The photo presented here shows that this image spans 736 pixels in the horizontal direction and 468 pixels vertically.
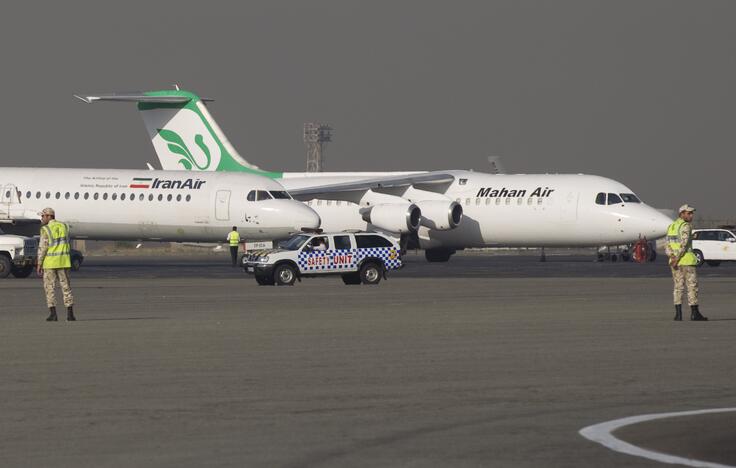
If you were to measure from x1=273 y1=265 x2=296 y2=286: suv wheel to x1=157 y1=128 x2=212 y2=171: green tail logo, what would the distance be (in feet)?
90.6

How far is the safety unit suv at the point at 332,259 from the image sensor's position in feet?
126

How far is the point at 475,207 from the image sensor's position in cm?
5728

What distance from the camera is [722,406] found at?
12344mm

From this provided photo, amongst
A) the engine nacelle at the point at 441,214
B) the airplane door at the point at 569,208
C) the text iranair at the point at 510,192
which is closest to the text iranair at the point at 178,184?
the engine nacelle at the point at 441,214

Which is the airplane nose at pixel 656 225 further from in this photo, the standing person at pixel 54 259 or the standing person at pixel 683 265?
the standing person at pixel 54 259

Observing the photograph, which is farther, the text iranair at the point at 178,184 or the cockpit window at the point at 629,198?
the cockpit window at the point at 629,198

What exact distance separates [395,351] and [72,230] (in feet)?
122

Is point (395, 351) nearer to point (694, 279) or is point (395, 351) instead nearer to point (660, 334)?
point (660, 334)

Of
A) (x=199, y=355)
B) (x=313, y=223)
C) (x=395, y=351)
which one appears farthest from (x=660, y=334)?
(x=313, y=223)

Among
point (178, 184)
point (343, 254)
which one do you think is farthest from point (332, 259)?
point (178, 184)

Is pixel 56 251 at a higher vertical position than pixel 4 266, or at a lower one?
higher

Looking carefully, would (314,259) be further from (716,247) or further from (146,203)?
(716,247)

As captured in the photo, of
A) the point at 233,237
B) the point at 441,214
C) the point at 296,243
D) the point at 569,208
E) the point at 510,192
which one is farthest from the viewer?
the point at 510,192

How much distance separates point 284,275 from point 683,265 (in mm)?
17189
